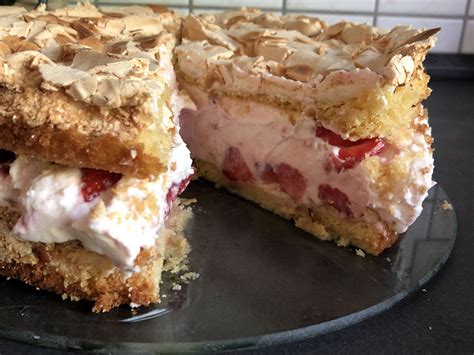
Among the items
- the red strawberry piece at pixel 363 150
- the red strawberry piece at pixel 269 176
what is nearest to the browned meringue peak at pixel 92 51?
the red strawberry piece at pixel 269 176

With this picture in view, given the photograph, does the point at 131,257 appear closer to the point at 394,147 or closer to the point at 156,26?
the point at 394,147

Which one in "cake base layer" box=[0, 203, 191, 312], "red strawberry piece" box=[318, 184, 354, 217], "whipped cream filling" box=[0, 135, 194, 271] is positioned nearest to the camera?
"whipped cream filling" box=[0, 135, 194, 271]

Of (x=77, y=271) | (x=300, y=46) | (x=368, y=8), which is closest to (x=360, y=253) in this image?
(x=300, y=46)

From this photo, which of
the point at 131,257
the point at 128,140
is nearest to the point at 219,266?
the point at 131,257

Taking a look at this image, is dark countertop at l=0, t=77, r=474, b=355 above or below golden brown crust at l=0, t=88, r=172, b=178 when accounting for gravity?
below

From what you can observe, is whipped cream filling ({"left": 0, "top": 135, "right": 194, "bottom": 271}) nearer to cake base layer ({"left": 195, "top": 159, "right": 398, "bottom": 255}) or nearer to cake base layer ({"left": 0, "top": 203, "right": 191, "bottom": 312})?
cake base layer ({"left": 0, "top": 203, "right": 191, "bottom": 312})

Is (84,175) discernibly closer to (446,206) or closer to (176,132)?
(176,132)

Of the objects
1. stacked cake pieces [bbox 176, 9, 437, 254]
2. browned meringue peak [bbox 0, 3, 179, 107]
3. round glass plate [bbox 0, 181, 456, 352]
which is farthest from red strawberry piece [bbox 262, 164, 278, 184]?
browned meringue peak [bbox 0, 3, 179, 107]

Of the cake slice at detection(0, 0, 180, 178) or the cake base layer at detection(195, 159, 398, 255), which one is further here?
the cake base layer at detection(195, 159, 398, 255)
